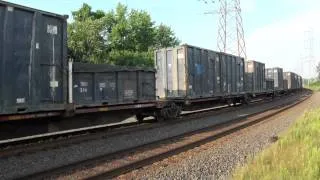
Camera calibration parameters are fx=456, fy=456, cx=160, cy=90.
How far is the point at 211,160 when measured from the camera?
31.8ft

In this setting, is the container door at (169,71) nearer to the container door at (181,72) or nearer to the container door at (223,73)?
the container door at (181,72)

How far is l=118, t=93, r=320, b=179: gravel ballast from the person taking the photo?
8328mm

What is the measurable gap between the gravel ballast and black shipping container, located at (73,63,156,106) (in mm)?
4414

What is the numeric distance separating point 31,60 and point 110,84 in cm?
415

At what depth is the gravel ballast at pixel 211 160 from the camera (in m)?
8.33

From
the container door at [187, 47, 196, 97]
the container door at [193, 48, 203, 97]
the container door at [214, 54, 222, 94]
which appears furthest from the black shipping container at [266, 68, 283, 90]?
the container door at [187, 47, 196, 97]

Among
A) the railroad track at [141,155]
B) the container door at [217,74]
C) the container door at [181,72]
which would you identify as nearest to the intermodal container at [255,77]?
the container door at [217,74]

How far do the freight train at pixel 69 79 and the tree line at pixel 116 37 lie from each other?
68.8 feet

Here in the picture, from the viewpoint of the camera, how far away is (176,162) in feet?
31.5

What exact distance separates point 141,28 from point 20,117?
142 feet

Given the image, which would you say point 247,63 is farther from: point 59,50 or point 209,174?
point 209,174

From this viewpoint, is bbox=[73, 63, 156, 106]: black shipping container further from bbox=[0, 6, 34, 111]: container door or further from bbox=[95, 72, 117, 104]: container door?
bbox=[0, 6, 34, 111]: container door

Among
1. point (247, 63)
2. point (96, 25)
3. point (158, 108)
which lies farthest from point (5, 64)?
point (96, 25)

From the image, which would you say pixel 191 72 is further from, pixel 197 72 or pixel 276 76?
pixel 276 76
